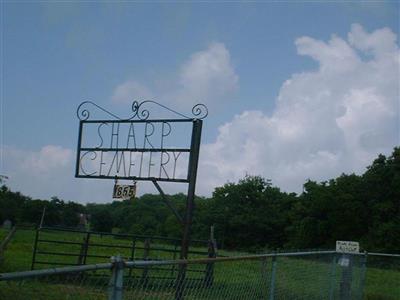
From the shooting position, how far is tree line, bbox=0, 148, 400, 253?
5922cm

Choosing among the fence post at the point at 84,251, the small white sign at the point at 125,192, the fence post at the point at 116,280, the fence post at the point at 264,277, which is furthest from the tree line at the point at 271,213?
the fence post at the point at 116,280

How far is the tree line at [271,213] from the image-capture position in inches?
2331

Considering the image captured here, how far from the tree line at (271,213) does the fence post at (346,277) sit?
41.8m

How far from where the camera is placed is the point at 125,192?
8930mm

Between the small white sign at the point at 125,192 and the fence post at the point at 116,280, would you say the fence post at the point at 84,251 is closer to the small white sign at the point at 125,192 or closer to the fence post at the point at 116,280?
the small white sign at the point at 125,192

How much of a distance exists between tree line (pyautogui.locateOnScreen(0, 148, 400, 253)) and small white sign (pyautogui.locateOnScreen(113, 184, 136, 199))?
1640 inches

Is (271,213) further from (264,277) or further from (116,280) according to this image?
(116,280)

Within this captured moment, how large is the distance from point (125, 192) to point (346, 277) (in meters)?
3.73

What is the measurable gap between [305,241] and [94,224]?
1115 inches

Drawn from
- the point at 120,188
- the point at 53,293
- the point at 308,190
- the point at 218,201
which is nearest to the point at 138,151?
the point at 120,188

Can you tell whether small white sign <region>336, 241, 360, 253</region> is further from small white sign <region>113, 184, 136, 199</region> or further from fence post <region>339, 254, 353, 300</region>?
small white sign <region>113, 184, 136, 199</region>

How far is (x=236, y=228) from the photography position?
77.8m

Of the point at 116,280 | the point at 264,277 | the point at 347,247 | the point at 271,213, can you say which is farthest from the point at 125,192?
the point at 271,213

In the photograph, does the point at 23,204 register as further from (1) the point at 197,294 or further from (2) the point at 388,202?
(1) the point at 197,294
